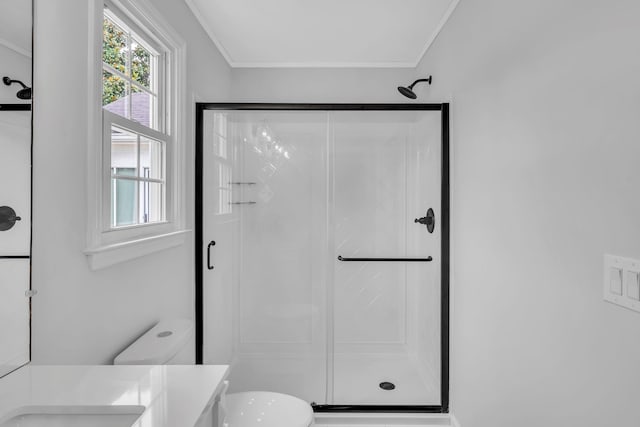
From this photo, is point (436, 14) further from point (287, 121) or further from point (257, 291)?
point (257, 291)

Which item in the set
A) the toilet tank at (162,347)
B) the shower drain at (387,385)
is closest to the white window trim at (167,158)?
the toilet tank at (162,347)

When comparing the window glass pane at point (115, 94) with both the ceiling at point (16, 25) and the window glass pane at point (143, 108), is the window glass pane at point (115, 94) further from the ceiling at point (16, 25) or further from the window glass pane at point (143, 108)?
the ceiling at point (16, 25)

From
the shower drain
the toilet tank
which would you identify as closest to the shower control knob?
the shower drain

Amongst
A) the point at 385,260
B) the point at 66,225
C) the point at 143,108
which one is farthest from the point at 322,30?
the point at 66,225

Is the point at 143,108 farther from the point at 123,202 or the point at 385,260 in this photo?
the point at 385,260

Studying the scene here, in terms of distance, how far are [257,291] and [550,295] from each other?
1602 millimetres

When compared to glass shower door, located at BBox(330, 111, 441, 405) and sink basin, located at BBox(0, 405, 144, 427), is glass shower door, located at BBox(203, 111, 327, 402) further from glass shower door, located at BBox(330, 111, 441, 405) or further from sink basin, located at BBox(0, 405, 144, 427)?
sink basin, located at BBox(0, 405, 144, 427)

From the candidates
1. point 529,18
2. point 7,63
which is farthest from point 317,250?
point 7,63

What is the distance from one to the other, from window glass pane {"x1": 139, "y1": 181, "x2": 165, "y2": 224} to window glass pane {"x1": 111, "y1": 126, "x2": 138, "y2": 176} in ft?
0.41

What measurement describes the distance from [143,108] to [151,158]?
0.79ft

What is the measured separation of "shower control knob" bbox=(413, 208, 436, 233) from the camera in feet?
7.52

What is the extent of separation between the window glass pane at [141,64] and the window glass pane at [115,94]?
151 mm

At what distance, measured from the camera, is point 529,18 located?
1.37m

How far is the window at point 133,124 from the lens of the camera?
1.53 m
